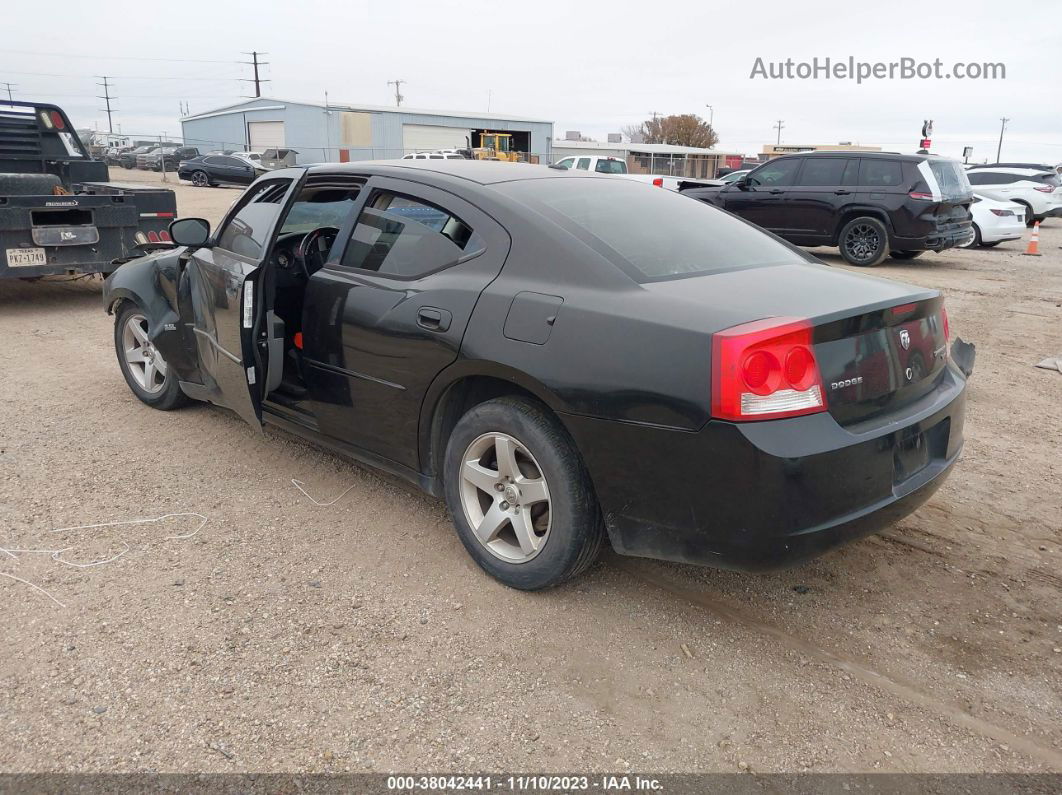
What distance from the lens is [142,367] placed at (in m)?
5.45

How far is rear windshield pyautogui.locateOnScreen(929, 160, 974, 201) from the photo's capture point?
12227 mm

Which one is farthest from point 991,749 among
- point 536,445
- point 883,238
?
point 883,238

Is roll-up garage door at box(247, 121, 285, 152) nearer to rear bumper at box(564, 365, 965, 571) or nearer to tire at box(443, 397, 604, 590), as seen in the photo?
tire at box(443, 397, 604, 590)

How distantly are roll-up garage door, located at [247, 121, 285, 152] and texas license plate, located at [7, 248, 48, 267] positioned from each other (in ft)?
146

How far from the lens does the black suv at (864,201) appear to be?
12109 mm

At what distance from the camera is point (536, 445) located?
2.96 metres

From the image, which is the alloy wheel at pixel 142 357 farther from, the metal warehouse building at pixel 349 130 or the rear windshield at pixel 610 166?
the metal warehouse building at pixel 349 130

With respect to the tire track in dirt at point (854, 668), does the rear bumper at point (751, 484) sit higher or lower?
higher

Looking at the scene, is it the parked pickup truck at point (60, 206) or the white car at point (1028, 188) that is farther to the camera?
the white car at point (1028, 188)

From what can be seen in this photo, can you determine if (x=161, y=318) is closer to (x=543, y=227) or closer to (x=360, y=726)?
(x=543, y=227)

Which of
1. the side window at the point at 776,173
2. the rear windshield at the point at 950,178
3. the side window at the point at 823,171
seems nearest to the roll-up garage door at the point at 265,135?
the side window at the point at 776,173

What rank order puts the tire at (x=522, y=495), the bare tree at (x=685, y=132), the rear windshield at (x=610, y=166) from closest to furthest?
the tire at (x=522, y=495), the rear windshield at (x=610, y=166), the bare tree at (x=685, y=132)

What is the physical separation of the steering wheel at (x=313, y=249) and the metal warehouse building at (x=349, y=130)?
1556 inches

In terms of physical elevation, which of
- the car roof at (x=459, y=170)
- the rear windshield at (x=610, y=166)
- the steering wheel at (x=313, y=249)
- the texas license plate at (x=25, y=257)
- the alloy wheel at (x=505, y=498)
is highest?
the rear windshield at (x=610, y=166)
